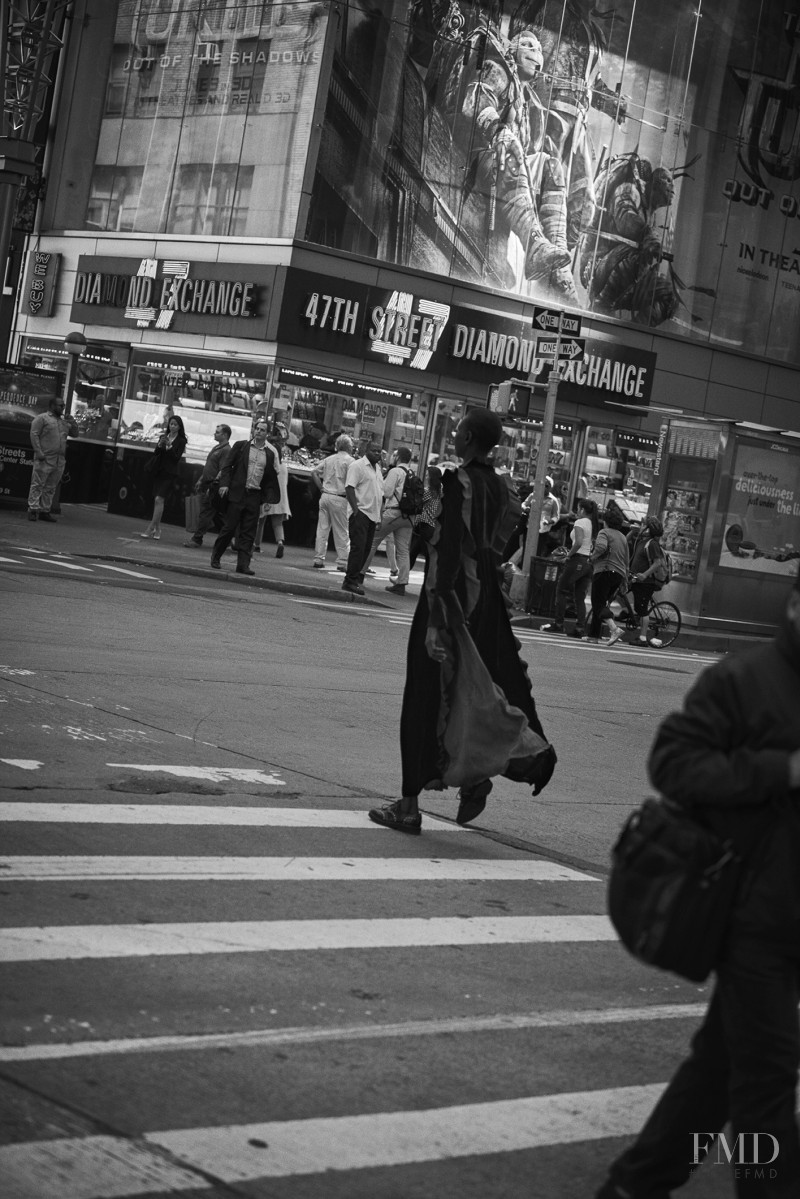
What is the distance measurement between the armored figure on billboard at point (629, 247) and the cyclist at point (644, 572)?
43.3 ft

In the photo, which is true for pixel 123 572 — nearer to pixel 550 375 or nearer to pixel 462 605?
pixel 550 375

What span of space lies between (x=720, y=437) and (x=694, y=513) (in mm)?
1334

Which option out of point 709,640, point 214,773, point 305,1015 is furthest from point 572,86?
point 305,1015

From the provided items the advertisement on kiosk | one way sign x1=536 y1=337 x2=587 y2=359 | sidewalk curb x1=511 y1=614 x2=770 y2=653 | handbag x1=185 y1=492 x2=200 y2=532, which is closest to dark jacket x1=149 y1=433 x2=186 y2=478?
the advertisement on kiosk

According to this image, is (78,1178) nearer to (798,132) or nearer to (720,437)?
(720,437)

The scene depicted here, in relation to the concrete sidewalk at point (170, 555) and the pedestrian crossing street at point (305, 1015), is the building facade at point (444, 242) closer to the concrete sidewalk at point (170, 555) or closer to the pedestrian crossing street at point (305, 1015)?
the concrete sidewalk at point (170, 555)

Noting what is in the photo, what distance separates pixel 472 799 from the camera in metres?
8.01

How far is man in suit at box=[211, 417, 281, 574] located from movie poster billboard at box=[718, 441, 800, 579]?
30.1 ft

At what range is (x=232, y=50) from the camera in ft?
110

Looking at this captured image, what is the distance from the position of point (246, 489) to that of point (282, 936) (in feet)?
52.5

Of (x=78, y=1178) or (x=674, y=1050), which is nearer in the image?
(x=78, y=1178)

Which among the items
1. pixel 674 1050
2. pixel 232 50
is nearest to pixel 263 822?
pixel 674 1050

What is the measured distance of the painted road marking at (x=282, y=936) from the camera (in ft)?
17.2

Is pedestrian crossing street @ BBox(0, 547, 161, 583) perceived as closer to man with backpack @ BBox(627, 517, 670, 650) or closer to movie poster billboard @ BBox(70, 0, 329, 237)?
man with backpack @ BBox(627, 517, 670, 650)
